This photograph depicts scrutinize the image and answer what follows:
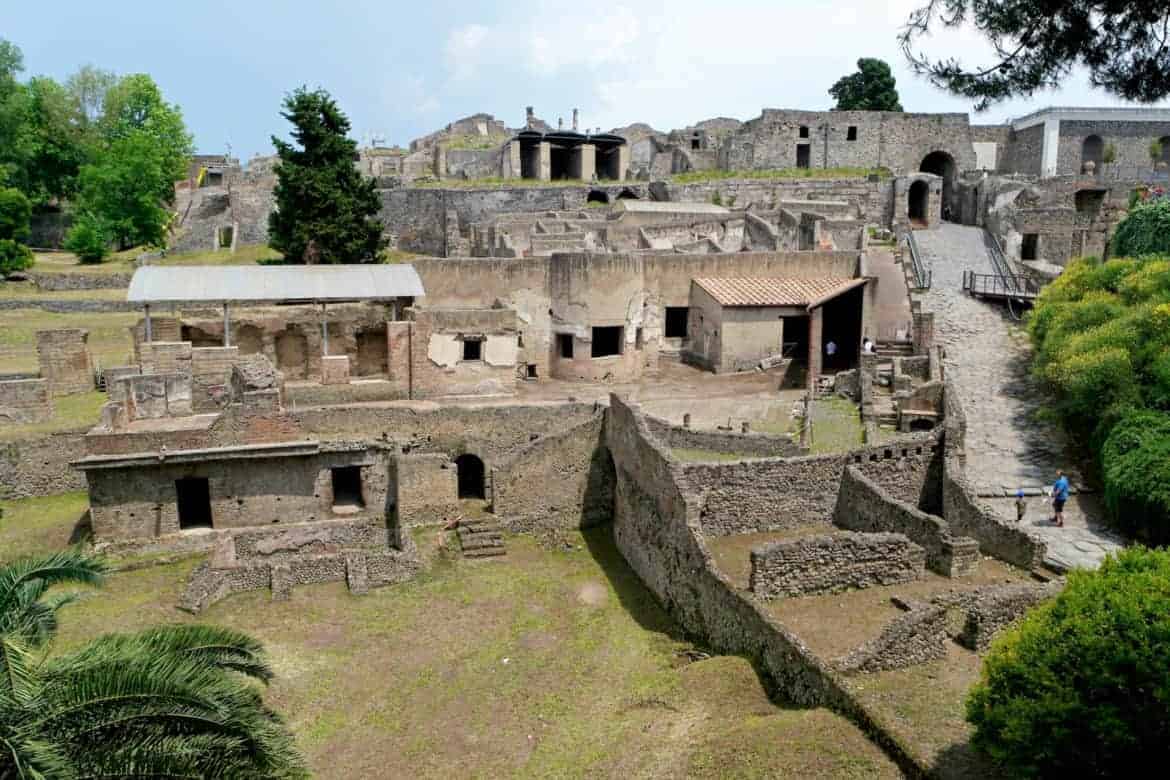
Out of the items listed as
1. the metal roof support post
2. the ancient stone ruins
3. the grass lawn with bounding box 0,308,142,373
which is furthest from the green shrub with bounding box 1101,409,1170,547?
the grass lawn with bounding box 0,308,142,373

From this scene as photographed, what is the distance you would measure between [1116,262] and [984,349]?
3913 mm

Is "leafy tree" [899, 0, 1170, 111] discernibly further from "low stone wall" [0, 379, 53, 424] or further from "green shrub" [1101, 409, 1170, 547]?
"low stone wall" [0, 379, 53, 424]

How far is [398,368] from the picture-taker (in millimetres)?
25141

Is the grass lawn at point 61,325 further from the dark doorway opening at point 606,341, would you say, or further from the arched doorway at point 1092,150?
the arched doorway at point 1092,150

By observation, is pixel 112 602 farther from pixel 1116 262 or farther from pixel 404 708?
pixel 1116 262

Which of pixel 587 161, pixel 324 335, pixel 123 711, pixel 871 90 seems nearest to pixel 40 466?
pixel 324 335

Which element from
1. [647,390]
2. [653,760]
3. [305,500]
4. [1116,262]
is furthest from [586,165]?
[653,760]

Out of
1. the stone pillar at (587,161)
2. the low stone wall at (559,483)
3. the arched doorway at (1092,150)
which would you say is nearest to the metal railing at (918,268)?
the low stone wall at (559,483)

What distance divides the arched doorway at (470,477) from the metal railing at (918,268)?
15.9 m

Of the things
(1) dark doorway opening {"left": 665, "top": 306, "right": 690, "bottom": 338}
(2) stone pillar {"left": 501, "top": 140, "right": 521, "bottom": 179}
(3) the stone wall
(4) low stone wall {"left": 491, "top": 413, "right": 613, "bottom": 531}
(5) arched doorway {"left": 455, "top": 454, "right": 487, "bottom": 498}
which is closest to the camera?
(4) low stone wall {"left": 491, "top": 413, "right": 613, "bottom": 531}

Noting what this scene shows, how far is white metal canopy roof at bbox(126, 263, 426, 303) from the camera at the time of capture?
24.5m

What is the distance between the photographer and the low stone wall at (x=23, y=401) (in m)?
24.1

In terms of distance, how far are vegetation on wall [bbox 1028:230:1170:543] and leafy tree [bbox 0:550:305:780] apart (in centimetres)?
1496

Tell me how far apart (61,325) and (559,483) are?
21.5m
